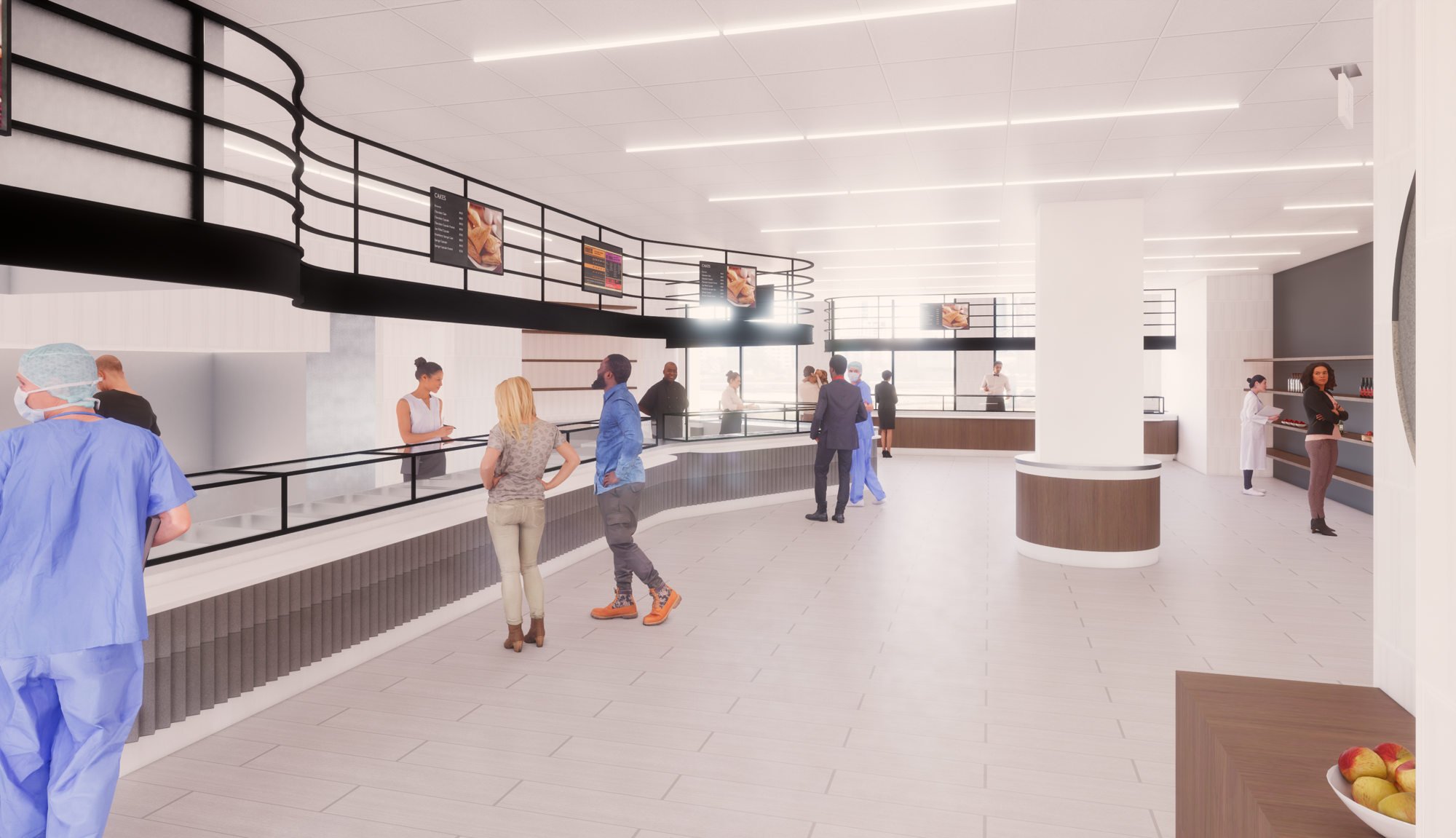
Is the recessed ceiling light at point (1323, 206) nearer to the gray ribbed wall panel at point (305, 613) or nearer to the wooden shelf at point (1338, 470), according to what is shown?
the wooden shelf at point (1338, 470)

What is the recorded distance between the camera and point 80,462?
2.34 meters

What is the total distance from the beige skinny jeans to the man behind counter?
403 cm

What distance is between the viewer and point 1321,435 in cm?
783

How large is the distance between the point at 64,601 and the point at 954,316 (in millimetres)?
17214

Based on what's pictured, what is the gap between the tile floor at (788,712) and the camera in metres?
2.89

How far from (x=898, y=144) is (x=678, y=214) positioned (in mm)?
3425

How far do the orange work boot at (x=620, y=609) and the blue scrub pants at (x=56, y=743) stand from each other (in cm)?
298

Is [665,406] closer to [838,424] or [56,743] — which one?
[838,424]

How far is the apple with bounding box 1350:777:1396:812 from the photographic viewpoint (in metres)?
1.43

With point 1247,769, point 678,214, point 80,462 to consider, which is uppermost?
point 678,214

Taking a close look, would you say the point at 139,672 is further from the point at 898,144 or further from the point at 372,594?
the point at 898,144

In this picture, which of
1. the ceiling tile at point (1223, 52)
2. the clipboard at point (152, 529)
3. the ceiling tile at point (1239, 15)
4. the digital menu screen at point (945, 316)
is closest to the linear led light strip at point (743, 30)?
the ceiling tile at point (1239, 15)

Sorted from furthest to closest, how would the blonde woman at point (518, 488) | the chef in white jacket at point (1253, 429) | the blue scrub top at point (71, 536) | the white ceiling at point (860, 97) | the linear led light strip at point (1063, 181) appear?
the chef in white jacket at point (1253, 429) < the linear led light strip at point (1063, 181) < the blonde woman at point (518, 488) < the white ceiling at point (860, 97) < the blue scrub top at point (71, 536)

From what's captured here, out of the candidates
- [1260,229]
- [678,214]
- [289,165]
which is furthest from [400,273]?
[1260,229]
